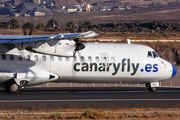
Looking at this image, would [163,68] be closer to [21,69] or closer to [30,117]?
[21,69]

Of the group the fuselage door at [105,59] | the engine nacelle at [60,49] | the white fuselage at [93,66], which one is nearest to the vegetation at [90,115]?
the white fuselage at [93,66]

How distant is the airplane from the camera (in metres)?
22.9

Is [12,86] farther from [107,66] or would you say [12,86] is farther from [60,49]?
[107,66]

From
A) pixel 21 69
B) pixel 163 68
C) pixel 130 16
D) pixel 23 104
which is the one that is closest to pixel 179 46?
pixel 163 68

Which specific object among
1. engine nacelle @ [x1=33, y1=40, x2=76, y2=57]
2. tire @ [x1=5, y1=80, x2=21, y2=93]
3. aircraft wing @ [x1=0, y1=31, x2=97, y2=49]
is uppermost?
aircraft wing @ [x1=0, y1=31, x2=97, y2=49]

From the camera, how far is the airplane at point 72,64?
22.9 meters

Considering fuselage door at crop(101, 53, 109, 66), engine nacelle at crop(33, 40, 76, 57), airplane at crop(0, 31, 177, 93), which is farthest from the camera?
fuselage door at crop(101, 53, 109, 66)

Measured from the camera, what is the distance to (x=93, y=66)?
2372 centimetres

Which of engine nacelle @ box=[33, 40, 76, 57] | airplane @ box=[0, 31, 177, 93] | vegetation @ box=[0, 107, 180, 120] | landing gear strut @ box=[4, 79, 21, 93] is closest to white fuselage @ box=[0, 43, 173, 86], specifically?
airplane @ box=[0, 31, 177, 93]

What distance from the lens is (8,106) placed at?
17.1 meters

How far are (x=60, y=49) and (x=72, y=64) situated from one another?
4.77 ft

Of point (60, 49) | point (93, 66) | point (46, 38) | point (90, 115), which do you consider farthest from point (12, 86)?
point (90, 115)

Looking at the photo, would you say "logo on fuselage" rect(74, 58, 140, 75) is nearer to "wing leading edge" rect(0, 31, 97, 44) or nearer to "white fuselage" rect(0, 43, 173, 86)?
"white fuselage" rect(0, 43, 173, 86)

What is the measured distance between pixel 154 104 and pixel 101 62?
22.2ft
